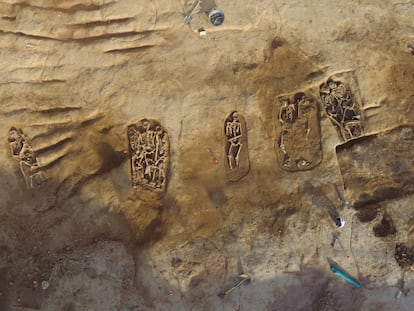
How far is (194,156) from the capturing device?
39.4 ft

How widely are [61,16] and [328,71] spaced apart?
8.48m

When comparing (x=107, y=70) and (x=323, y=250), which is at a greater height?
(x=107, y=70)

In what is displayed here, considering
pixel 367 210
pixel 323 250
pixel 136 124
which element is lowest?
pixel 323 250

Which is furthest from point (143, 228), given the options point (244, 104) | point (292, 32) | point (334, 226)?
point (292, 32)

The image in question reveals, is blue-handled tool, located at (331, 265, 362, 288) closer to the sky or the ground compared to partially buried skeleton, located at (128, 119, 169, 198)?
closer to the ground

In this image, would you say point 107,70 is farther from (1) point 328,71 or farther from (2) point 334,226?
(2) point 334,226

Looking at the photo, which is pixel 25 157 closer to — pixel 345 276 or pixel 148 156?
pixel 148 156

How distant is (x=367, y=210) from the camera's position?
1164 cm

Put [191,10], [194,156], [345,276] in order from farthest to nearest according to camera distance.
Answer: [194,156], [191,10], [345,276]

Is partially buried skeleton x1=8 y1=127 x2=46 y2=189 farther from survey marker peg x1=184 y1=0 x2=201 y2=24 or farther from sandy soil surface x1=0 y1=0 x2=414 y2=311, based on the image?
survey marker peg x1=184 y1=0 x2=201 y2=24

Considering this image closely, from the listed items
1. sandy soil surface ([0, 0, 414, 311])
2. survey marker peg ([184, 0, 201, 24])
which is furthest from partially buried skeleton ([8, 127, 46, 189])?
survey marker peg ([184, 0, 201, 24])

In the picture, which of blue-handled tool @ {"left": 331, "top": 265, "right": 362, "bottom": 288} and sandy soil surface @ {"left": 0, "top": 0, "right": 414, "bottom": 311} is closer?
blue-handled tool @ {"left": 331, "top": 265, "right": 362, "bottom": 288}

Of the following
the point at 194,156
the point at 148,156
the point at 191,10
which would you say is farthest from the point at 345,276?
the point at 191,10

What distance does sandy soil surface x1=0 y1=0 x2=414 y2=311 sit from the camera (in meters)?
11.6
